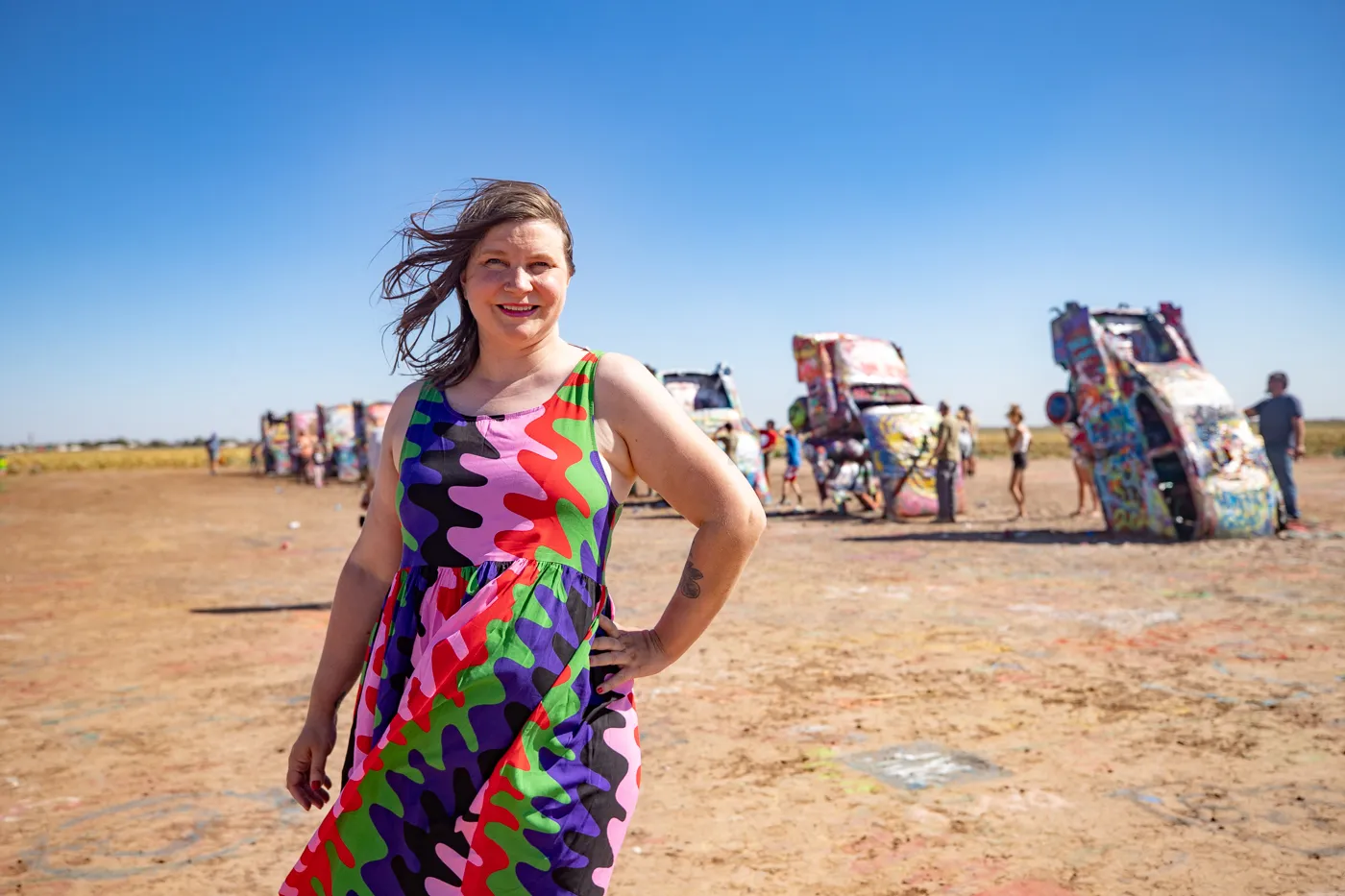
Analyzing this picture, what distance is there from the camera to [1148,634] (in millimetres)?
6176

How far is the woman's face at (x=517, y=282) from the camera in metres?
1.66

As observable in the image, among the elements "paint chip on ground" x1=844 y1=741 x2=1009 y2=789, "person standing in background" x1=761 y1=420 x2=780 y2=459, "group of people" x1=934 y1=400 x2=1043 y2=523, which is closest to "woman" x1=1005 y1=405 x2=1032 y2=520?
"group of people" x1=934 y1=400 x2=1043 y2=523

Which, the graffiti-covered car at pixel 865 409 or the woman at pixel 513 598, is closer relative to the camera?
the woman at pixel 513 598

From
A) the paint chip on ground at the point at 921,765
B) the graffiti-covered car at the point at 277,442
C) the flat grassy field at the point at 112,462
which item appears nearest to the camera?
the paint chip on ground at the point at 921,765

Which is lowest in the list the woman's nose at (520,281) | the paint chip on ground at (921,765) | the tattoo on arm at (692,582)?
the paint chip on ground at (921,765)

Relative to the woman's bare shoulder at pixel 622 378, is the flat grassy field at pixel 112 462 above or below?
below

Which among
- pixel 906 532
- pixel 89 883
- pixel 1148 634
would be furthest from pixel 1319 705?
pixel 906 532

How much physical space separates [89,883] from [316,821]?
2.53 feet

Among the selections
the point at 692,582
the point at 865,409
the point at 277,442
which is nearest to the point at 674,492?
the point at 692,582

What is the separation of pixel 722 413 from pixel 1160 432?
8.47m

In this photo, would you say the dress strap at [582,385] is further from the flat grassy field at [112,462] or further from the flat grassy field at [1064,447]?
the flat grassy field at [112,462]

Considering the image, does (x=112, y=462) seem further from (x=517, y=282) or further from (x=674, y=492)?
(x=674, y=492)

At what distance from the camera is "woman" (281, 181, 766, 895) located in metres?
1.50

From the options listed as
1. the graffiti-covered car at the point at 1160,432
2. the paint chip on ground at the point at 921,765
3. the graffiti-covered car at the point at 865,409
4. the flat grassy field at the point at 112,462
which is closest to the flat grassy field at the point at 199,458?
the flat grassy field at the point at 112,462
